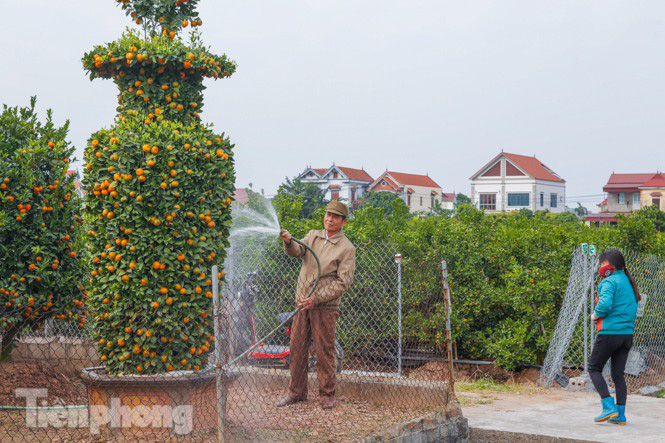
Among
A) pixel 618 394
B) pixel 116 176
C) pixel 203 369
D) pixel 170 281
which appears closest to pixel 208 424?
pixel 203 369

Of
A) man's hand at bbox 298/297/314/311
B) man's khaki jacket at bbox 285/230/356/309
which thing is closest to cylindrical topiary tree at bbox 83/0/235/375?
man's hand at bbox 298/297/314/311

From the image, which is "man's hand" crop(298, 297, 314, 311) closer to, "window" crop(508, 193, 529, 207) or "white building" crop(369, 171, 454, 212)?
"window" crop(508, 193, 529, 207)

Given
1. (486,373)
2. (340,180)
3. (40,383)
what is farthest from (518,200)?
(40,383)

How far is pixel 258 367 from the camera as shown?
8.66 metres

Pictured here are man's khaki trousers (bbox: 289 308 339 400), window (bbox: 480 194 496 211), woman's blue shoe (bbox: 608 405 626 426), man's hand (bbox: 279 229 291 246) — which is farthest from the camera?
window (bbox: 480 194 496 211)

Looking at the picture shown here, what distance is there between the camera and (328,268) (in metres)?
7.27

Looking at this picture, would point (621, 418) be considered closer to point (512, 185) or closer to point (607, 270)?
point (607, 270)

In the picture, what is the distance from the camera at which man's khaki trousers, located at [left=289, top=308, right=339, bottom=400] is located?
7305mm

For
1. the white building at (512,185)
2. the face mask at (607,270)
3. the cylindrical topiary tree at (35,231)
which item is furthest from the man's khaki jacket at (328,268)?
the white building at (512,185)

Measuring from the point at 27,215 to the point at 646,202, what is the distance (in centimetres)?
6722

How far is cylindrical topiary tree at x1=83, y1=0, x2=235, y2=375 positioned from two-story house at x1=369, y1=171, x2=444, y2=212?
240ft

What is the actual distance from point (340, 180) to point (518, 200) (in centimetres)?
1953

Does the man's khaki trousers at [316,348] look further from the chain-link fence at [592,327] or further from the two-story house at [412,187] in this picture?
the two-story house at [412,187]

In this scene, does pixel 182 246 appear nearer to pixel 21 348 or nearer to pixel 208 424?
pixel 208 424
